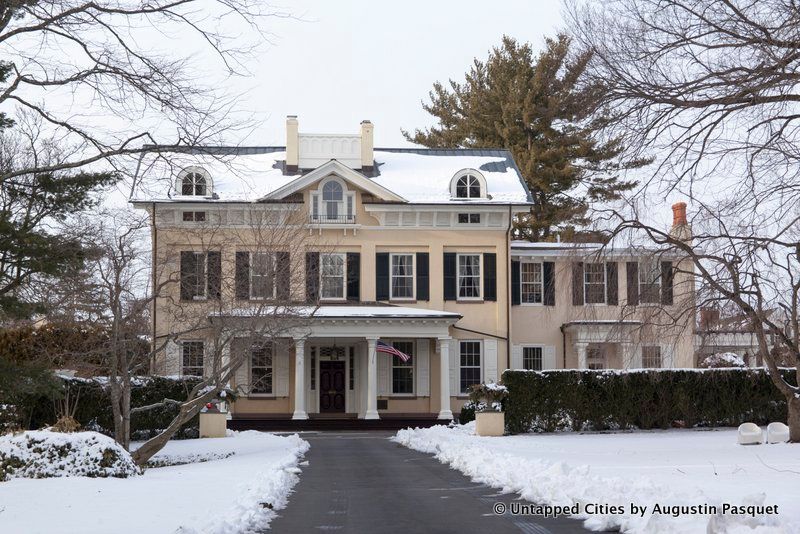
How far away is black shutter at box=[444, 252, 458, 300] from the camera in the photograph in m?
36.5

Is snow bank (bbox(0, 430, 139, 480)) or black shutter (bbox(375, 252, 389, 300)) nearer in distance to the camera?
snow bank (bbox(0, 430, 139, 480))

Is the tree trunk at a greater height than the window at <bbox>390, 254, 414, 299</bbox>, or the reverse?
the window at <bbox>390, 254, 414, 299</bbox>

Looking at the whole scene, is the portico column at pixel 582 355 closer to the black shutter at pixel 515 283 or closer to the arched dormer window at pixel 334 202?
the black shutter at pixel 515 283

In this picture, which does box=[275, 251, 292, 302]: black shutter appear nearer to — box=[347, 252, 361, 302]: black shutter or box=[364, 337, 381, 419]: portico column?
box=[364, 337, 381, 419]: portico column

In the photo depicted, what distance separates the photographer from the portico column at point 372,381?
1337 inches

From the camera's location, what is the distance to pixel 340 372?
36.6 m

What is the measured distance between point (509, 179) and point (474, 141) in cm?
1537

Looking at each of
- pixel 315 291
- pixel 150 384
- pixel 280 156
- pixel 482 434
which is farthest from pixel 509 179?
pixel 150 384

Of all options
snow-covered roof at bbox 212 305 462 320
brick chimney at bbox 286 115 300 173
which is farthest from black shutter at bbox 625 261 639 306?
brick chimney at bbox 286 115 300 173

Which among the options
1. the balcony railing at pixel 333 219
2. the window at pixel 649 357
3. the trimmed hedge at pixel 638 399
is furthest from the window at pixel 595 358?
the balcony railing at pixel 333 219

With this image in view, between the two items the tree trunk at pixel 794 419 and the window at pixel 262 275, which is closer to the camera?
the tree trunk at pixel 794 419

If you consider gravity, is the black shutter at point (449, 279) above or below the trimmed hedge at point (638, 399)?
above

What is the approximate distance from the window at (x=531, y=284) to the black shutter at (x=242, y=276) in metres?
13.0

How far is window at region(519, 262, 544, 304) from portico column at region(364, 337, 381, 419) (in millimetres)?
6935
